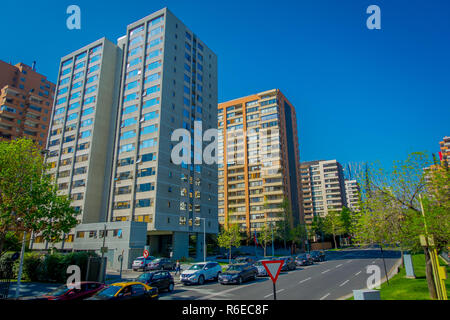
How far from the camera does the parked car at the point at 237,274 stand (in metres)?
23.0

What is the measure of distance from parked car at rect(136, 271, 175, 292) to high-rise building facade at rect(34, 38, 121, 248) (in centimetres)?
4269

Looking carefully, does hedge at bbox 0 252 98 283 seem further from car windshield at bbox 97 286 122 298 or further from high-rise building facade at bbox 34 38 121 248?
high-rise building facade at bbox 34 38 121 248

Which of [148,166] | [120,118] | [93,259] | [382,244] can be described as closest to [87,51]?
[120,118]

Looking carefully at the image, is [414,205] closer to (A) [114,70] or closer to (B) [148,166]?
(B) [148,166]

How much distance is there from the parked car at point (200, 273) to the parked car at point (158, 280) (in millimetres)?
2691

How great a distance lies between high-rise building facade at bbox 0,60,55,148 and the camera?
256 ft

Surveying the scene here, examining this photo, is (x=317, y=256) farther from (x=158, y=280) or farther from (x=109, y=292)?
(x=109, y=292)

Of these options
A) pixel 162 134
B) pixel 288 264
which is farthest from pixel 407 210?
pixel 162 134

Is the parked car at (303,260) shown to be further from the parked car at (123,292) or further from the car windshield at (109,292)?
the car windshield at (109,292)

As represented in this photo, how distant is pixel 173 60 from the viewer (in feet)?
198

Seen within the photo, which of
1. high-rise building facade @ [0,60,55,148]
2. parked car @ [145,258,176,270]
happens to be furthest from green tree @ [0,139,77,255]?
high-rise building facade @ [0,60,55,148]

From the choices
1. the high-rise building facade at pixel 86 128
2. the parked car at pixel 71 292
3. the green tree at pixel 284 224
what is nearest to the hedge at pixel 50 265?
the parked car at pixel 71 292

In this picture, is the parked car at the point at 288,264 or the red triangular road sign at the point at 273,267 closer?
the red triangular road sign at the point at 273,267
